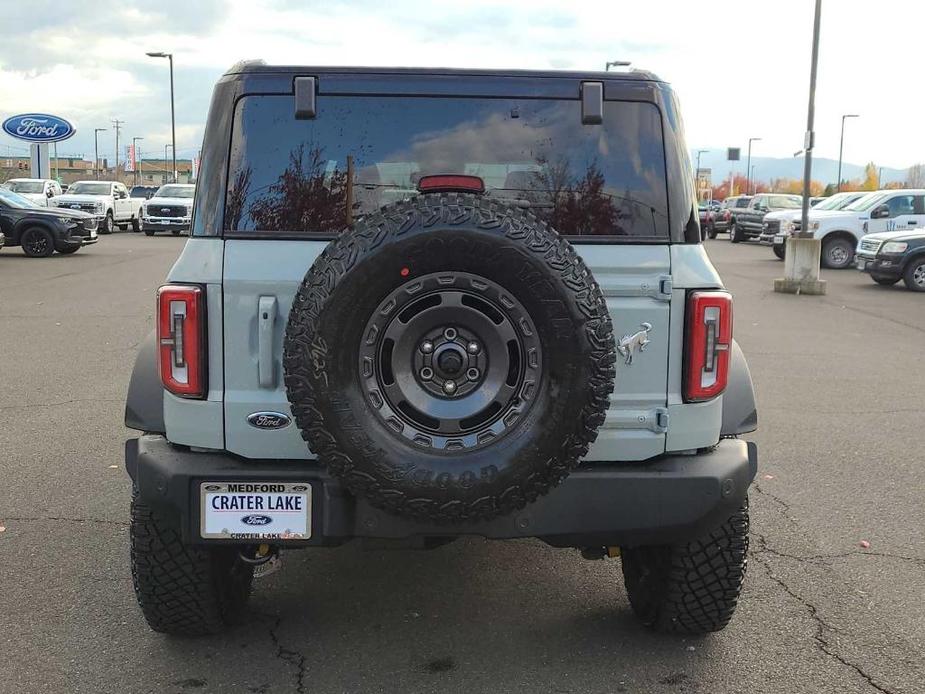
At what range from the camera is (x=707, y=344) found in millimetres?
3246

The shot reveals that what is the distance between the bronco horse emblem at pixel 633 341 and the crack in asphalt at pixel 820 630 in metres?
1.37

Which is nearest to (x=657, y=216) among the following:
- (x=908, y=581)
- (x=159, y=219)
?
(x=908, y=581)

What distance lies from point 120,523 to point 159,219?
30.6 metres

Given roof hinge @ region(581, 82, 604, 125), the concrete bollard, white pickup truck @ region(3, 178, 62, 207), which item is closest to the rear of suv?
roof hinge @ region(581, 82, 604, 125)

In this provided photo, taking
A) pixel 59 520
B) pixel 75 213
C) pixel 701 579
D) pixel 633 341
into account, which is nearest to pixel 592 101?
pixel 633 341

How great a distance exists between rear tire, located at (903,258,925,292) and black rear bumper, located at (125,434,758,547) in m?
16.6

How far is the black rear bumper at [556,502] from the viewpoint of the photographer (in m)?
3.10

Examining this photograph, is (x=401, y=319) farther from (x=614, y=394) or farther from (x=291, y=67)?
(x=291, y=67)

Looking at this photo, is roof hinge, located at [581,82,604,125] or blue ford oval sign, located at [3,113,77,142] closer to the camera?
roof hinge, located at [581,82,604,125]

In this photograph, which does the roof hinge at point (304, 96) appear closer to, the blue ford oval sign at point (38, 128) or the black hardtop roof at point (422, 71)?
the black hardtop roof at point (422, 71)

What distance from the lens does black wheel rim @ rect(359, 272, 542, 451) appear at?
9.43ft

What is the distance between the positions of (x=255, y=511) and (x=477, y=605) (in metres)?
1.22

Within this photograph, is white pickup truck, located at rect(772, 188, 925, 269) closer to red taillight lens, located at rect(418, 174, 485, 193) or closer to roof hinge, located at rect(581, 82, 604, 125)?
roof hinge, located at rect(581, 82, 604, 125)

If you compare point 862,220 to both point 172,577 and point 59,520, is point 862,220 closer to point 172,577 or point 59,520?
point 59,520
